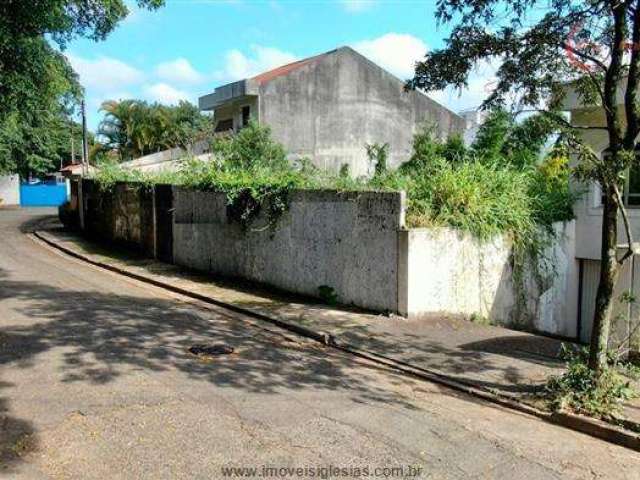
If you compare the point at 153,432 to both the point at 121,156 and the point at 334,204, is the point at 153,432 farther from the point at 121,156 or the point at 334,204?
the point at 121,156

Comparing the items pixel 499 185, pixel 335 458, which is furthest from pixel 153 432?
pixel 499 185

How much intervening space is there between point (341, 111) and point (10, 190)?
31745mm

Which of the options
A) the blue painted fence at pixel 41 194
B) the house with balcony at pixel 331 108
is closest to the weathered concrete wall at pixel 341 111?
the house with balcony at pixel 331 108

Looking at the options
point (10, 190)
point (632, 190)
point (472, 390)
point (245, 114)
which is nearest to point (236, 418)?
point (472, 390)

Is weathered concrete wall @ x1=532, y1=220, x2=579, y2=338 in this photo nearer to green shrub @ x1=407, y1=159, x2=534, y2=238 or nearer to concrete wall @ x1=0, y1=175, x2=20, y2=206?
green shrub @ x1=407, y1=159, x2=534, y2=238

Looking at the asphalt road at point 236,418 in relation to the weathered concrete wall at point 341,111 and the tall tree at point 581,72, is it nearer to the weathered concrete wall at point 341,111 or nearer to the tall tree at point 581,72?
the tall tree at point 581,72

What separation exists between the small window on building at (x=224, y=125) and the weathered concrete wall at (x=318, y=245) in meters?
14.2

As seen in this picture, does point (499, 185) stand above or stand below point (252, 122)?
below

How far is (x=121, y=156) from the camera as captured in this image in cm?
4181

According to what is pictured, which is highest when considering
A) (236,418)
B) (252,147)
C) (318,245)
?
(252,147)

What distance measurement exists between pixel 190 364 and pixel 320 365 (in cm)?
157

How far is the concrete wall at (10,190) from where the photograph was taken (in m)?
44.8

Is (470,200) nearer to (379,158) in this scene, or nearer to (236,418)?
(236,418)

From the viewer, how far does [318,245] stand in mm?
10727
